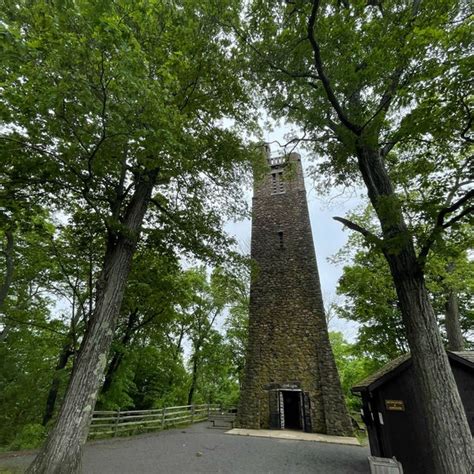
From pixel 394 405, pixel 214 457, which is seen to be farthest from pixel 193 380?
pixel 394 405

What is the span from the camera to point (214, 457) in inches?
227

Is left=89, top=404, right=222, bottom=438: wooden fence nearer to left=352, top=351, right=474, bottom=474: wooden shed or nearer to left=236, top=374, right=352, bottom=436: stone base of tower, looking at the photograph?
left=236, top=374, right=352, bottom=436: stone base of tower

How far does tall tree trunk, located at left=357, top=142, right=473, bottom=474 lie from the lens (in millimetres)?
2943

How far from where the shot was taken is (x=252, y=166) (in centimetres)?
772

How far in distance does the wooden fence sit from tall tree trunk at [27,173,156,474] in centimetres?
464

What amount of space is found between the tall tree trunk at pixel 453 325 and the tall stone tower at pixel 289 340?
4059 mm

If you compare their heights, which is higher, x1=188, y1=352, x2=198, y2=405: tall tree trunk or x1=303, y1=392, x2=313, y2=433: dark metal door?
x1=188, y1=352, x2=198, y2=405: tall tree trunk

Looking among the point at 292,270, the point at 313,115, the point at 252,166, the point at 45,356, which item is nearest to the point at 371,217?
the point at 292,270

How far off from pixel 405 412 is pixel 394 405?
19 cm

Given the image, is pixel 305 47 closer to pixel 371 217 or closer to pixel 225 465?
pixel 225 465

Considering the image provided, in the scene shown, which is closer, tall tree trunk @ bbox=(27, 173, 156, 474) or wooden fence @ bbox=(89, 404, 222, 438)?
tall tree trunk @ bbox=(27, 173, 156, 474)

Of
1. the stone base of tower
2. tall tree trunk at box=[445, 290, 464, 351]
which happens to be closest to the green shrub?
the stone base of tower

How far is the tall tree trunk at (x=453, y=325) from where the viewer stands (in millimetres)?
8695

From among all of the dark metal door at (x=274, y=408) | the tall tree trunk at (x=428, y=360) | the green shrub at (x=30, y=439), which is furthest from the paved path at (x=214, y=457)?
the tall tree trunk at (x=428, y=360)
